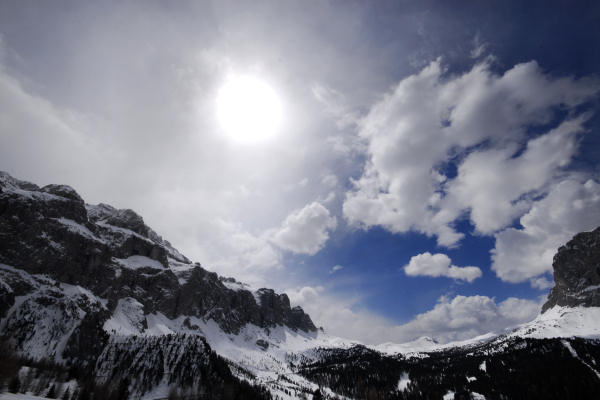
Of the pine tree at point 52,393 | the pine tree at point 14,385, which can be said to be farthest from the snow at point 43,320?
the pine tree at point 14,385

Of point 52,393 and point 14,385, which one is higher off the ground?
point 14,385

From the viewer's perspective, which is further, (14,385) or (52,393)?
(52,393)

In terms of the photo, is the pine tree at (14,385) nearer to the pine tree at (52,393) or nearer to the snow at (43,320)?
the pine tree at (52,393)

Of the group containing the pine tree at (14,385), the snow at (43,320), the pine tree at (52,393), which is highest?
the snow at (43,320)

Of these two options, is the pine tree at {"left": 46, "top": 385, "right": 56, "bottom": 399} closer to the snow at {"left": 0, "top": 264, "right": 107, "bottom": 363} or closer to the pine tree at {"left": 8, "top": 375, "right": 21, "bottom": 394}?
the pine tree at {"left": 8, "top": 375, "right": 21, "bottom": 394}

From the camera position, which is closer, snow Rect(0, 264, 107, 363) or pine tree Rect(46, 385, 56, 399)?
pine tree Rect(46, 385, 56, 399)

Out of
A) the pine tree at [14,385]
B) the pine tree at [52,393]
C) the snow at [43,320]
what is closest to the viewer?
Answer: the pine tree at [14,385]

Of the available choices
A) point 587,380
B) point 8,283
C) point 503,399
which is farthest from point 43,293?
point 587,380

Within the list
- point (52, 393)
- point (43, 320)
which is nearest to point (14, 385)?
point (52, 393)

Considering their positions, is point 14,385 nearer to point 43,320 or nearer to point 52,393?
point 52,393

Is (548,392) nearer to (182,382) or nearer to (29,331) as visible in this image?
(182,382)

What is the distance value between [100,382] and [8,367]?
53779 mm

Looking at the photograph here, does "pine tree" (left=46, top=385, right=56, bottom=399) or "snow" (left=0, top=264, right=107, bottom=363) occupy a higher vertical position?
"snow" (left=0, top=264, right=107, bottom=363)

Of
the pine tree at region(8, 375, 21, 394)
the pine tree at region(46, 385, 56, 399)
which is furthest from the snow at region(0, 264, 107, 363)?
the pine tree at region(8, 375, 21, 394)
